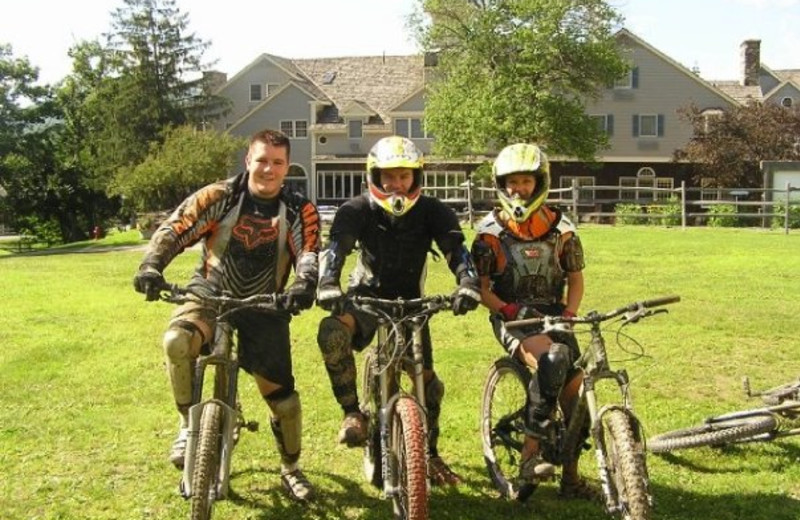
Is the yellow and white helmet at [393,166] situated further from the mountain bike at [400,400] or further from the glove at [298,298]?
the glove at [298,298]

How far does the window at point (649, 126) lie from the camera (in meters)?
52.7

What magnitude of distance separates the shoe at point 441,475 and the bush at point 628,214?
92.8ft

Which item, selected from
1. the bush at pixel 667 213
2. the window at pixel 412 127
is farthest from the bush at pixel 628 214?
the window at pixel 412 127

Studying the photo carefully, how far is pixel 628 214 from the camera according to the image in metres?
A: 32.7

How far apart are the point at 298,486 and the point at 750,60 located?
203ft

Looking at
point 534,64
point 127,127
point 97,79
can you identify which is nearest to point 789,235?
point 534,64

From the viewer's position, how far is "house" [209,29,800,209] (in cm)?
5225

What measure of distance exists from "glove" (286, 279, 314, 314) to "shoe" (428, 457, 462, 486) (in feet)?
5.30

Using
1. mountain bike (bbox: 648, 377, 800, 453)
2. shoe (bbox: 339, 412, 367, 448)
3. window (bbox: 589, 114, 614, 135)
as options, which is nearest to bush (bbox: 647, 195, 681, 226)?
window (bbox: 589, 114, 614, 135)

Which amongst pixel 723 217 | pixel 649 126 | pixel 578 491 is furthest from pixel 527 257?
pixel 649 126

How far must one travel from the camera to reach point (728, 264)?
60.9 feet

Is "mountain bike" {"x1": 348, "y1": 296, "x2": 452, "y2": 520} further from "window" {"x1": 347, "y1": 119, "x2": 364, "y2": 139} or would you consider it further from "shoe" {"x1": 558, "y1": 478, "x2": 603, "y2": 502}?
"window" {"x1": 347, "y1": 119, "x2": 364, "y2": 139}

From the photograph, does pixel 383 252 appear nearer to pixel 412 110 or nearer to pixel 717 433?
pixel 717 433

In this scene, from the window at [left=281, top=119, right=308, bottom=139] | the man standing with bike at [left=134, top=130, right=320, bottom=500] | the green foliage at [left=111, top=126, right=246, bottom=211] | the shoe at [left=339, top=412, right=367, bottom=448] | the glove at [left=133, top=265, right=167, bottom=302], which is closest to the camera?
the glove at [left=133, top=265, right=167, bottom=302]
